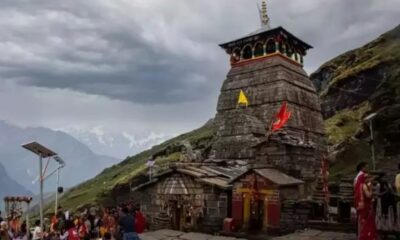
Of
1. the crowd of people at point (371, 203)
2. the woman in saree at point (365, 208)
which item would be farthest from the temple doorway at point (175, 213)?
the woman in saree at point (365, 208)

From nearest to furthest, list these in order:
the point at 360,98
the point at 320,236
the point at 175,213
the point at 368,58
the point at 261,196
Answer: the point at 320,236 < the point at 261,196 < the point at 175,213 < the point at 360,98 < the point at 368,58

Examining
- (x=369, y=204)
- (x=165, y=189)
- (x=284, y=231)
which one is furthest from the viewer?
(x=165, y=189)

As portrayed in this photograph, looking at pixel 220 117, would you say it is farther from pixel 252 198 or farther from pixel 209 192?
pixel 252 198

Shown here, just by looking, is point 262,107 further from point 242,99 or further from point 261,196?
point 261,196

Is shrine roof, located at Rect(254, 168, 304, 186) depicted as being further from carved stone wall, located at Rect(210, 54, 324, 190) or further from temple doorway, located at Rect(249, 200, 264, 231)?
carved stone wall, located at Rect(210, 54, 324, 190)

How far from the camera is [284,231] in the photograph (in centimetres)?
2025

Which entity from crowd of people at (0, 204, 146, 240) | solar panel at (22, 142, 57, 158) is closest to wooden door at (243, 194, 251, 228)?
crowd of people at (0, 204, 146, 240)

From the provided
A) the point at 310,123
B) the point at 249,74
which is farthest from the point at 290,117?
the point at 249,74

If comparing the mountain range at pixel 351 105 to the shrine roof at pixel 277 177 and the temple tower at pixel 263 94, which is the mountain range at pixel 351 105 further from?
the shrine roof at pixel 277 177

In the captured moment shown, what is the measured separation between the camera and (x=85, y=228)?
61.2 ft

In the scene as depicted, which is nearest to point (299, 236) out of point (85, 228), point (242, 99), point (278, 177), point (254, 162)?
point (278, 177)

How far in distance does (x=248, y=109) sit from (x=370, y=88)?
1336 inches

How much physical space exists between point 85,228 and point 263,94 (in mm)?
22873

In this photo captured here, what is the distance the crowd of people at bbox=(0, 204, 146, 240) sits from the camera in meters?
14.0
